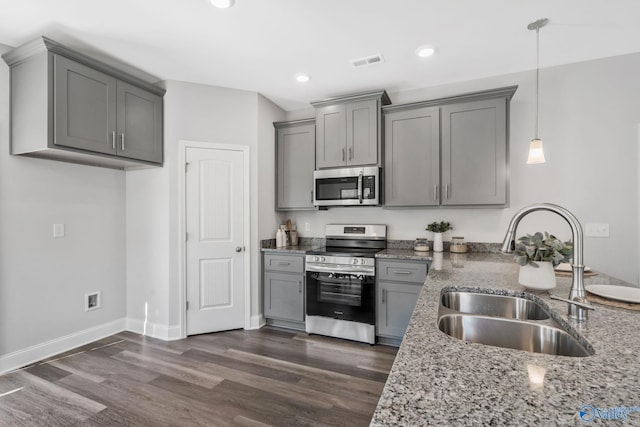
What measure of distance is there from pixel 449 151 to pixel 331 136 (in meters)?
1.23

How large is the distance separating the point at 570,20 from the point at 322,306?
3.09 meters

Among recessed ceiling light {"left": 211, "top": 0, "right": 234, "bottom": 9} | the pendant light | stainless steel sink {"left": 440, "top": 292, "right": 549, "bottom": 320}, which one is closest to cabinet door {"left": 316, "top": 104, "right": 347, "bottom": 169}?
recessed ceiling light {"left": 211, "top": 0, "right": 234, "bottom": 9}

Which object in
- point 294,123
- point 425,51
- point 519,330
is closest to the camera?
point 519,330

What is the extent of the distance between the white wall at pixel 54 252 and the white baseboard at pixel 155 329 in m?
0.16

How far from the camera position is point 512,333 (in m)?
1.07

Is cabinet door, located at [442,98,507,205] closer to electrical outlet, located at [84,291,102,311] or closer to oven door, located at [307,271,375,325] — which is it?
oven door, located at [307,271,375,325]

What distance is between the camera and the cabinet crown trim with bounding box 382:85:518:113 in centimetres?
267

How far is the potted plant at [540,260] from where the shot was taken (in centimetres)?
133

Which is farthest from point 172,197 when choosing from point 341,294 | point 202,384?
point 341,294

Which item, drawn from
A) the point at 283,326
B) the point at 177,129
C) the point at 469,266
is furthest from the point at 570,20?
the point at 283,326

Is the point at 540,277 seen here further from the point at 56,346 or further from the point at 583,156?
the point at 56,346

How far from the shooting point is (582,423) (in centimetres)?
52

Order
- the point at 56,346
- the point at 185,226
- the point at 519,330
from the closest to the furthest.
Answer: the point at 519,330, the point at 56,346, the point at 185,226

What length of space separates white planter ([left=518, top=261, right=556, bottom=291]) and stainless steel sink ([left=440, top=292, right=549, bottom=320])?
79mm
